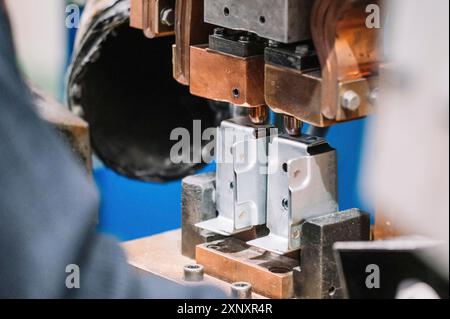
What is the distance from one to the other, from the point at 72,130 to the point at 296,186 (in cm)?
72

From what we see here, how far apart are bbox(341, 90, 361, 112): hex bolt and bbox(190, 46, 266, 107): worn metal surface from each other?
192mm

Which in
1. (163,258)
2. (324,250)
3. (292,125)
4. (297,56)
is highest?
(297,56)

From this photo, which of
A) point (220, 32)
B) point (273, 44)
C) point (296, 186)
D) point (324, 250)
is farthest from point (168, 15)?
point (324, 250)

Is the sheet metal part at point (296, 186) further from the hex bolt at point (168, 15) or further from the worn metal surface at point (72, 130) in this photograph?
the worn metal surface at point (72, 130)

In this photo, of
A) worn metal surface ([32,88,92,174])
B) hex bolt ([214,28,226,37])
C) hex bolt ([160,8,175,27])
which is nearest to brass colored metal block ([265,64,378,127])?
hex bolt ([214,28,226,37])

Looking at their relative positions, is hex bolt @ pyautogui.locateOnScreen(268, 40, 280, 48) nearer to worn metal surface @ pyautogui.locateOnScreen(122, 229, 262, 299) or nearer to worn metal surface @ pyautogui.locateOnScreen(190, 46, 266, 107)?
worn metal surface @ pyautogui.locateOnScreen(190, 46, 266, 107)

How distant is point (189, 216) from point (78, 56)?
0.56 meters

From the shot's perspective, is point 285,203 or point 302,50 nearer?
point 302,50

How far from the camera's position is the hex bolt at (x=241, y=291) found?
1.86m

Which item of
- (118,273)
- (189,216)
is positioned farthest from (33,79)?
(118,273)

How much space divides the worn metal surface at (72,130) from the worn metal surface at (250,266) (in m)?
0.50

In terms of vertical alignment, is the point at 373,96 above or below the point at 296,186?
above

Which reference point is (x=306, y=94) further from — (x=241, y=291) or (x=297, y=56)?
(x=241, y=291)

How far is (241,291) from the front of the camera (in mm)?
1860
